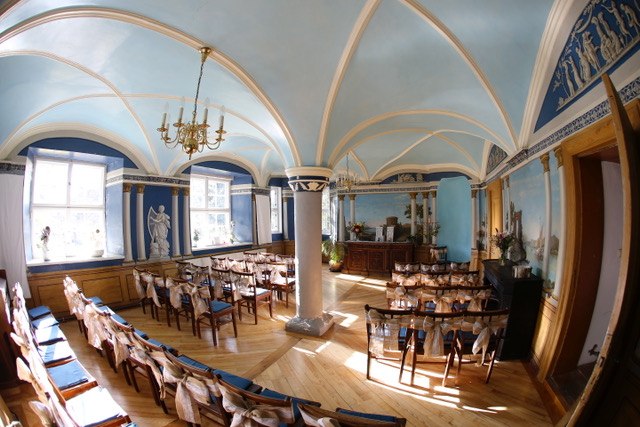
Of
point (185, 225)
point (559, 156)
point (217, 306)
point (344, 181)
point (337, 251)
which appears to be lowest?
point (217, 306)

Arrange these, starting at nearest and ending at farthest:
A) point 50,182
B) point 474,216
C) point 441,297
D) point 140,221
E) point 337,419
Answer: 1. point 337,419
2. point 441,297
3. point 50,182
4. point 140,221
5. point 474,216

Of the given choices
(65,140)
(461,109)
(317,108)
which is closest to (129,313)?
(65,140)

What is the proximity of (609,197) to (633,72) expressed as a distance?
1.55m

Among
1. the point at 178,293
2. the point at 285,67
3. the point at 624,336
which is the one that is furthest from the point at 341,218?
the point at 624,336

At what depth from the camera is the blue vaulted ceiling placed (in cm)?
307

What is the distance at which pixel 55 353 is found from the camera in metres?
3.31

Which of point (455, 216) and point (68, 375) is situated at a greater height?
point (455, 216)

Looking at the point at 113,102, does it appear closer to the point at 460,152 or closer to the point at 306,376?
the point at 306,376

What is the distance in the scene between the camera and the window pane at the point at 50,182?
642 centimetres

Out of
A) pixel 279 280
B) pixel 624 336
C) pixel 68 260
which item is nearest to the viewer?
pixel 624 336

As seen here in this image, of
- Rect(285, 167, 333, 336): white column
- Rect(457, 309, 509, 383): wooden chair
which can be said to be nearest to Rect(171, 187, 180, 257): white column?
Rect(285, 167, 333, 336): white column

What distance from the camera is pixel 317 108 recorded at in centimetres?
470

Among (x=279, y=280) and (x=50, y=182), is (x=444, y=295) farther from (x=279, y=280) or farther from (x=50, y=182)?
(x=50, y=182)

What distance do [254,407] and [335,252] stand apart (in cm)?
859
